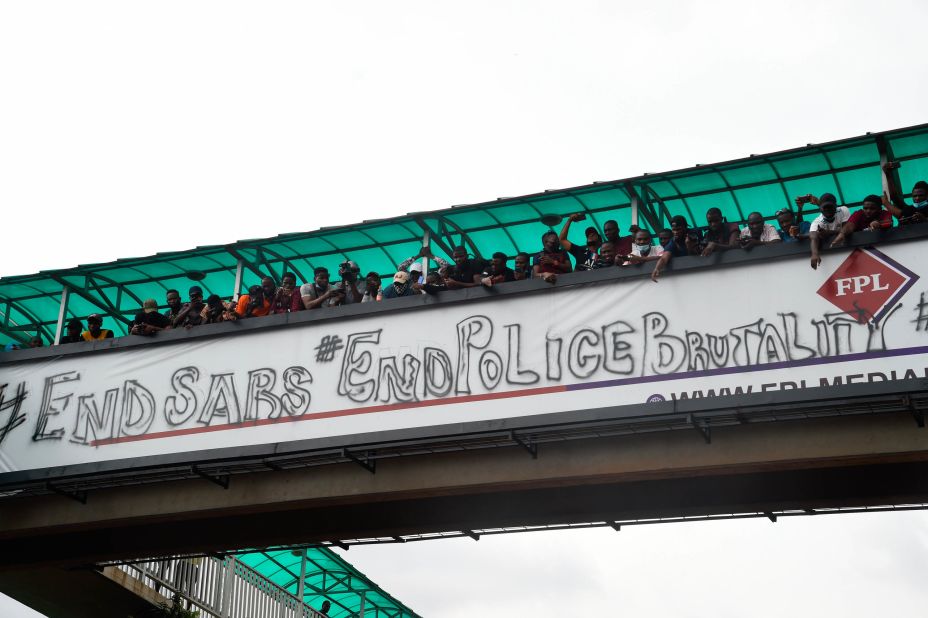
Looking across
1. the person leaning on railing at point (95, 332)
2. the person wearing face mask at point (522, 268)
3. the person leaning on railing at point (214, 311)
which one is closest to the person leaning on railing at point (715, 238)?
the person wearing face mask at point (522, 268)

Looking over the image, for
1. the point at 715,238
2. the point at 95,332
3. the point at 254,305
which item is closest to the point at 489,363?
the point at 715,238

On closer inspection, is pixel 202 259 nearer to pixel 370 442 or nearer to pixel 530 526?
pixel 370 442

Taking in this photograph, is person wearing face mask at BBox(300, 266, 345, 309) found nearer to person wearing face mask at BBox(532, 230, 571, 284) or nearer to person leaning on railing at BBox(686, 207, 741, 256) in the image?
person wearing face mask at BBox(532, 230, 571, 284)

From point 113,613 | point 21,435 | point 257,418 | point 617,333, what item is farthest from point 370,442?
point 113,613

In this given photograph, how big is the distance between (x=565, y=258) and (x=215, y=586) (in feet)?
39.8

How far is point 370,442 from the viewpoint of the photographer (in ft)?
53.8

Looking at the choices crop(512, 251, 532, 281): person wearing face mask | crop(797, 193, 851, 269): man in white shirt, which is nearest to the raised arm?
crop(512, 251, 532, 281): person wearing face mask

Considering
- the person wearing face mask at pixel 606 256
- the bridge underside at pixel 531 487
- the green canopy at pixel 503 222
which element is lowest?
the bridge underside at pixel 531 487

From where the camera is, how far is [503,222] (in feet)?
63.8

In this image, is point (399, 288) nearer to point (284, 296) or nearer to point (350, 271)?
point (350, 271)

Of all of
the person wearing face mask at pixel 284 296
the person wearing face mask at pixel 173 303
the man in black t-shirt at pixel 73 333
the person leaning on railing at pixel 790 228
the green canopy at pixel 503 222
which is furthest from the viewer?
the man in black t-shirt at pixel 73 333

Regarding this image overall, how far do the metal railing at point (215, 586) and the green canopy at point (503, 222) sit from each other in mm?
5085

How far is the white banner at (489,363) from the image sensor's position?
14859mm

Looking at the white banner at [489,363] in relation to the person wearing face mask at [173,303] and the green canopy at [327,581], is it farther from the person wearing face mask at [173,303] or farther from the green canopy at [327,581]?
the green canopy at [327,581]
